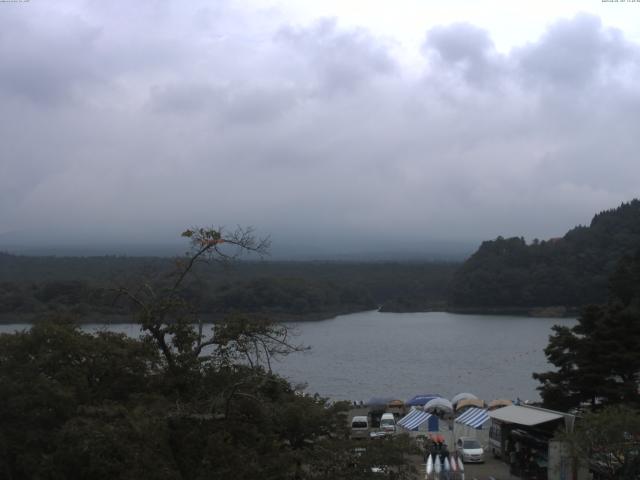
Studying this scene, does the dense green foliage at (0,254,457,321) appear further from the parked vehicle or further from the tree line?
the tree line

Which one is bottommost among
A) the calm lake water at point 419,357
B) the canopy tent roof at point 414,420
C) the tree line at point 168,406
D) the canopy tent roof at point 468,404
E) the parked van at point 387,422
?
the calm lake water at point 419,357

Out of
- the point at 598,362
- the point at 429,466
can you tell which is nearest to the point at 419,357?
the point at 598,362

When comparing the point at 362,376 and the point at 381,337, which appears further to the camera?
the point at 381,337

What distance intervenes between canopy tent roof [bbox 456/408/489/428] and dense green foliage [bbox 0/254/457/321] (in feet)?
45.3

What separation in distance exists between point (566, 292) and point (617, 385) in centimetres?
4559

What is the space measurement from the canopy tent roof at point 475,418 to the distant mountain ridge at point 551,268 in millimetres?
41850

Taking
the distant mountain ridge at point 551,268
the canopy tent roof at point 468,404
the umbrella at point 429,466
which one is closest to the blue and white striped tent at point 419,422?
the canopy tent roof at point 468,404

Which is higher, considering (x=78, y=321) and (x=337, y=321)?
(x=78, y=321)

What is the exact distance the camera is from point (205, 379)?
6.41 meters

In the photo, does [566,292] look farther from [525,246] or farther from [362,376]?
[362,376]

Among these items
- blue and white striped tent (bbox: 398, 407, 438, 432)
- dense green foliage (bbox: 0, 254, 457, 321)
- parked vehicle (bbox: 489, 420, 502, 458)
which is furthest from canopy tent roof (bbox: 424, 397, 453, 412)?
dense green foliage (bbox: 0, 254, 457, 321)

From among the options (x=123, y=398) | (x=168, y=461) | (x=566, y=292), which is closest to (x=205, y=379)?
(x=168, y=461)

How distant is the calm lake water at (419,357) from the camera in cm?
2862

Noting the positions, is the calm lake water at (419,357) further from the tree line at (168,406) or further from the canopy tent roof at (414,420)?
the tree line at (168,406)
